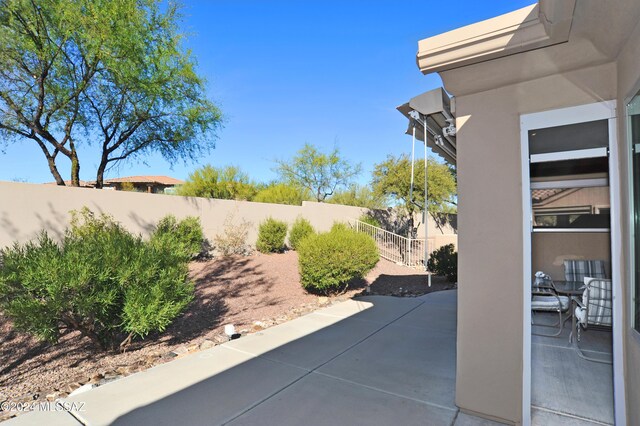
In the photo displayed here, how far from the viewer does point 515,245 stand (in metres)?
2.67

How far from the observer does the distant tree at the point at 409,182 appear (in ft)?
63.4

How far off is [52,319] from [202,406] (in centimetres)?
207

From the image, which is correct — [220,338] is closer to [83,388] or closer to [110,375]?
[110,375]

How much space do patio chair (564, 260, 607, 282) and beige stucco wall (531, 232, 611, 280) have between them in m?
0.16

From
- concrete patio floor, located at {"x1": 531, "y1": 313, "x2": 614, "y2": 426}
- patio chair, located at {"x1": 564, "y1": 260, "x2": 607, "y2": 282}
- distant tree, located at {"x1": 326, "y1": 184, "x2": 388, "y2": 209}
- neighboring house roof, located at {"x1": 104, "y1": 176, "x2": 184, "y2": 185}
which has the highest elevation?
neighboring house roof, located at {"x1": 104, "y1": 176, "x2": 184, "y2": 185}

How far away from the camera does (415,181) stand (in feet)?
63.6

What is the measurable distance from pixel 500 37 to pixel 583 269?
197 inches

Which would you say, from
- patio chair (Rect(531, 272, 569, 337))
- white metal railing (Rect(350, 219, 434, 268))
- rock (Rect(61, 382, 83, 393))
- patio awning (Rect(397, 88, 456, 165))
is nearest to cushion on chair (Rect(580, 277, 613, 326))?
patio chair (Rect(531, 272, 569, 337))

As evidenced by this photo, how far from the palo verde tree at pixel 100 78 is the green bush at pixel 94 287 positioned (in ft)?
28.4

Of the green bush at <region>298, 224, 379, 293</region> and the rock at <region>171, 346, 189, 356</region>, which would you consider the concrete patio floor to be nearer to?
the rock at <region>171, 346, 189, 356</region>

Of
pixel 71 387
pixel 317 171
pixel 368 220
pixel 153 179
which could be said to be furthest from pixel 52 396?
pixel 153 179

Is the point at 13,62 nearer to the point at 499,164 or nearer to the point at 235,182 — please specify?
the point at 235,182

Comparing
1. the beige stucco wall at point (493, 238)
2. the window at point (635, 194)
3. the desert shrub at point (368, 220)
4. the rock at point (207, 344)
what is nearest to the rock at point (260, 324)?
the rock at point (207, 344)

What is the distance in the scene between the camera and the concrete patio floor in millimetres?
2650
